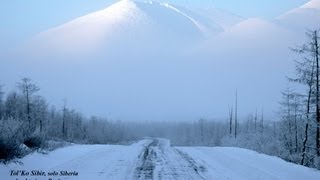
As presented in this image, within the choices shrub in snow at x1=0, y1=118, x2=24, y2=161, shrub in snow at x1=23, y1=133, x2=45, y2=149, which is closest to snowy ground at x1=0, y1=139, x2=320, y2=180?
shrub in snow at x1=0, y1=118, x2=24, y2=161

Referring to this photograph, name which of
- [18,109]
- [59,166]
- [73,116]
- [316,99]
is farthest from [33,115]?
[59,166]

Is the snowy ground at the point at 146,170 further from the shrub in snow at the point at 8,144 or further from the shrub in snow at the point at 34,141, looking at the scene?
the shrub in snow at the point at 34,141

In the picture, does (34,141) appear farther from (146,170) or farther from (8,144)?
(146,170)

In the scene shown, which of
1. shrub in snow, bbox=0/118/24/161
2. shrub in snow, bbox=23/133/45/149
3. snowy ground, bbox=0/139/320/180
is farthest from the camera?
shrub in snow, bbox=23/133/45/149

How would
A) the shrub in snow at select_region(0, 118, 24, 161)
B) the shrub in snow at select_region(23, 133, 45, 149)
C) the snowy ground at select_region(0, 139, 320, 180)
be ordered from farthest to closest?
1. the shrub in snow at select_region(23, 133, 45, 149)
2. the shrub in snow at select_region(0, 118, 24, 161)
3. the snowy ground at select_region(0, 139, 320, 180)

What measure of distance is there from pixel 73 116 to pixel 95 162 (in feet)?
356

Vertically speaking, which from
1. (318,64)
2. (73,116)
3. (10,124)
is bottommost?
(73,116)

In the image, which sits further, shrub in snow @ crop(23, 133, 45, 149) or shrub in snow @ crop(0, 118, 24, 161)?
shrub in snow @ crop(23, 133, 45, 149)

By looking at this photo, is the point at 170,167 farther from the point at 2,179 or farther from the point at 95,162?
the point at 2,179

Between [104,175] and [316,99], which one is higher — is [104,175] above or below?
below

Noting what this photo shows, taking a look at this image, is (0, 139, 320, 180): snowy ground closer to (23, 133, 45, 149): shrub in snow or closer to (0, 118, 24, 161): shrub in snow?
(0, 118, 24, 161): shrub in snow

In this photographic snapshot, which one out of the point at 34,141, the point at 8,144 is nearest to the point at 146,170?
the point at 8,144

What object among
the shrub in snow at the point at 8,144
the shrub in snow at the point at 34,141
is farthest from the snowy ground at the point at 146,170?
the shrub in snow at the point at 34,141

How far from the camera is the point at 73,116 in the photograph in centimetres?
12369
